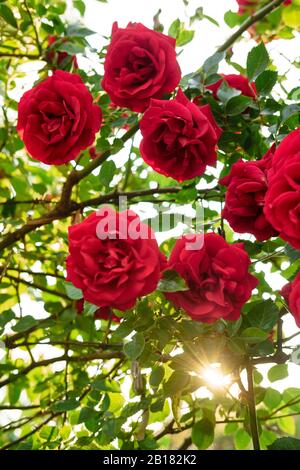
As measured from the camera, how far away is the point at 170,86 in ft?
3.10

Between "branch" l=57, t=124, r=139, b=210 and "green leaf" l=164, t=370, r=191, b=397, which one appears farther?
"branch" l=57, t=124, r=139, b=210

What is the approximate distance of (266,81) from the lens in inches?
39.2

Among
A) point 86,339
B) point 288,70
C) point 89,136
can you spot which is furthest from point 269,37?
point 86,339

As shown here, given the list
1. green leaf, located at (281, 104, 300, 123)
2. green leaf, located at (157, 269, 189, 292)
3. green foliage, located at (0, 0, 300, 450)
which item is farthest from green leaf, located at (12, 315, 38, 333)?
green leaf, located at (281, 104, 300, 123)

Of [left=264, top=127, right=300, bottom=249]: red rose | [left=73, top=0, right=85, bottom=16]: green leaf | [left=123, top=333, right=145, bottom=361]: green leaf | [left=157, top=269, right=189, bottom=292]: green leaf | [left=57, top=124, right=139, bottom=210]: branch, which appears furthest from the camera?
[left=73, top=0, right=85, bottom=16]: green leaf

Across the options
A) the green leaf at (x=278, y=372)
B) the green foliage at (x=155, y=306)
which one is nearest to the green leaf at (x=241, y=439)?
the green foliage at (x=155, y=306)

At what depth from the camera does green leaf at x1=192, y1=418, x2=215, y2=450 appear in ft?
3.82

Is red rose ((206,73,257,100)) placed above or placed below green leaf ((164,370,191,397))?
above

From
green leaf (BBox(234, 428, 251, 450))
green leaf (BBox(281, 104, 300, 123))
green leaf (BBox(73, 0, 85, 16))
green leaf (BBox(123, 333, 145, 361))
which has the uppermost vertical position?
green leaf (BBox(73, 0, 85, 16))

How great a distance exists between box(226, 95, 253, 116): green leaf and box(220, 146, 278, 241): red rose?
0.56 feet

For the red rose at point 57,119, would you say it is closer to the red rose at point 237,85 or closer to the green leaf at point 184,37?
the red rose at point 237,85

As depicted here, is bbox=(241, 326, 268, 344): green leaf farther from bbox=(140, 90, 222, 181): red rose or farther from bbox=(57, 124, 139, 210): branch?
bbox=(57, 124, 139, 210): branch

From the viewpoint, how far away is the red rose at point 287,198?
61 centimetres

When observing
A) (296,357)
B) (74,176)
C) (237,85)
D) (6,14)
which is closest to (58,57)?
(6,14)
